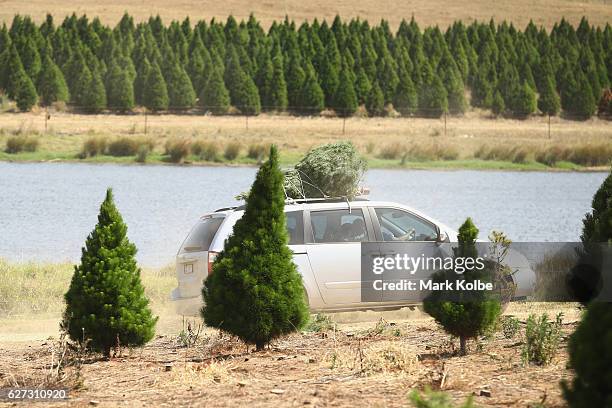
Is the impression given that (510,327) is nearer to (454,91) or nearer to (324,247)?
(324,247)

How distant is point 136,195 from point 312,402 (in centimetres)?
3529

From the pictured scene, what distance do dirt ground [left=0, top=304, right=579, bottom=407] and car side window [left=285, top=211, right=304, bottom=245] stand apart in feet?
4.98

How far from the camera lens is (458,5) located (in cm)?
16125

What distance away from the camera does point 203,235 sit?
1400 centimetres

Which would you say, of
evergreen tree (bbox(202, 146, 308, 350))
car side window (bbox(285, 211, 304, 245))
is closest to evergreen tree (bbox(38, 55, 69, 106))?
car side window (bbox(285, 211, 304, 245))

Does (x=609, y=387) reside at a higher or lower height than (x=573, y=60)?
lower

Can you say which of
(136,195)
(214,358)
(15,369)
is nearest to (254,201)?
(214,358)

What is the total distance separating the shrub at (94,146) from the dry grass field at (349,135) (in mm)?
498

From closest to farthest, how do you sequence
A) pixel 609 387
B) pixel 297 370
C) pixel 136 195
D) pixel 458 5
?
1. pixel 609 387
2. pixel 297 370
3. pixel 136 195
4. pixel 458 5

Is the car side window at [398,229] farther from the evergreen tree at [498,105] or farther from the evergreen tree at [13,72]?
the evergreen tree at [498,105]

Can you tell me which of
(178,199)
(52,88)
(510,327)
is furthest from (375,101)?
(510,327)

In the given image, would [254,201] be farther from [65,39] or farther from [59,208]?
[65,39]

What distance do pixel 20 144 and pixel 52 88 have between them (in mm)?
24726

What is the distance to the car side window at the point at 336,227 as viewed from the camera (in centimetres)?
1399
